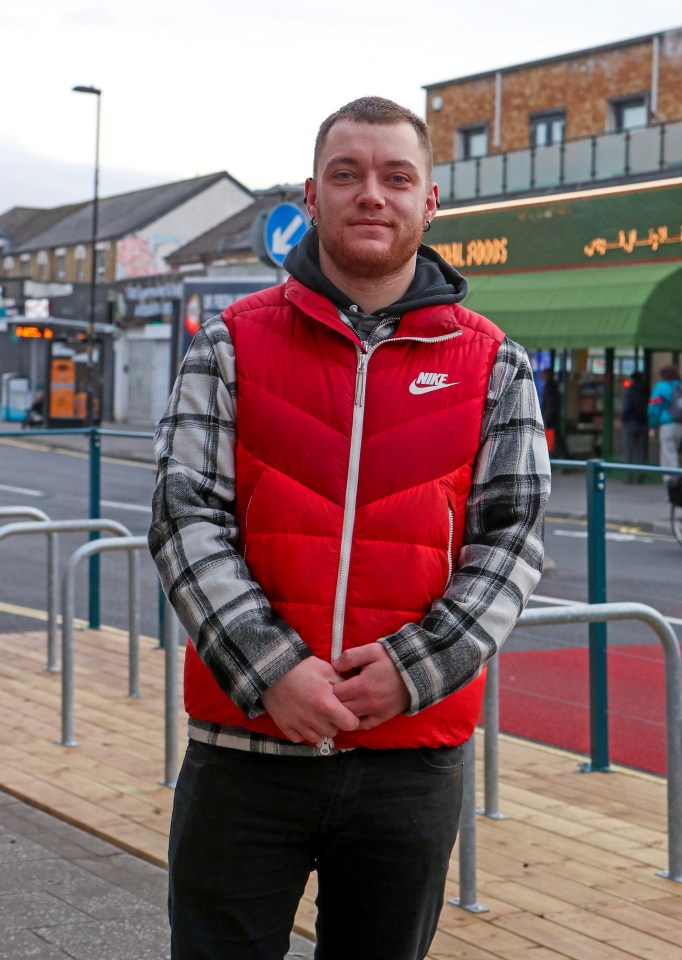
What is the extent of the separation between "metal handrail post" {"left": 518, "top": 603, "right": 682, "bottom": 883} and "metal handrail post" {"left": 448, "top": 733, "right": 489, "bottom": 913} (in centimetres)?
58

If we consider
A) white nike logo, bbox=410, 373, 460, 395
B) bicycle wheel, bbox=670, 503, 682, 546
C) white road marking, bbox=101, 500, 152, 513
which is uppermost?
white nike logo, bbox=410, 373, 460, 395

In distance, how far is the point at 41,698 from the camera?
23.5 feet

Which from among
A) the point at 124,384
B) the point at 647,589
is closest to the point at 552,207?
the point at 647,589

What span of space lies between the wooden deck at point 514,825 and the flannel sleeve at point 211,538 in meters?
2.00

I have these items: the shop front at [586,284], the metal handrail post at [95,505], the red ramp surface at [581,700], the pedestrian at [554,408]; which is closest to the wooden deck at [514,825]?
the red ramp surface at [581,700]

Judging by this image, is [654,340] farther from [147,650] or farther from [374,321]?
[374,321]

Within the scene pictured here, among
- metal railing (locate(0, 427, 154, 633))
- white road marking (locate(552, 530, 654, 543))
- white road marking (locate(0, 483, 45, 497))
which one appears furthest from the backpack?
white road marking (locate(552, 530, 654, 543))

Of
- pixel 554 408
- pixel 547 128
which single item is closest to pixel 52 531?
pixel 554 408

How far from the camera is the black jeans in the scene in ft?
7.28

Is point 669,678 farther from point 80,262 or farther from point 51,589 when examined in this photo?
point 80,262

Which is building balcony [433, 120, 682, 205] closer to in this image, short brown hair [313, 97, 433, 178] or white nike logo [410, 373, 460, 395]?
short brown hair [313, 97, 433, 178]

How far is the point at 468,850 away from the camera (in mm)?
4105

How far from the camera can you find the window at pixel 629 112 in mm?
29938

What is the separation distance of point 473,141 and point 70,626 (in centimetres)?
2963
